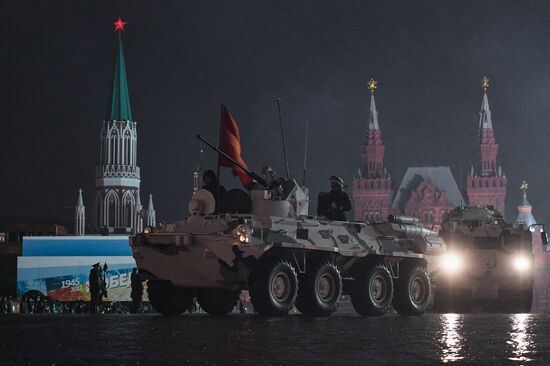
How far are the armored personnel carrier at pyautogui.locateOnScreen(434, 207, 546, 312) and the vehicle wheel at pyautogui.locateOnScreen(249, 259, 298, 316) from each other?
10.9 m

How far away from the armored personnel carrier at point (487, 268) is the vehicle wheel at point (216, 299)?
936cm

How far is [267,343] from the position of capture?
40.7ft

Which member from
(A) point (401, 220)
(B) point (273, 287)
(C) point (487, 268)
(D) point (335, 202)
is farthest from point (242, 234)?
(C) point (487, 268)

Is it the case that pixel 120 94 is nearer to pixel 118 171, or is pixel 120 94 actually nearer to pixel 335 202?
pixel 118 171

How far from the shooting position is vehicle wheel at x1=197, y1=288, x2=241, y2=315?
878 inches

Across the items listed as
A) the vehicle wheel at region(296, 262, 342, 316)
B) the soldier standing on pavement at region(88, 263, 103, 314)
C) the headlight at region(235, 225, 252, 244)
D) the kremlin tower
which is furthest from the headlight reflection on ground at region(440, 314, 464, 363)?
the kremlin tower

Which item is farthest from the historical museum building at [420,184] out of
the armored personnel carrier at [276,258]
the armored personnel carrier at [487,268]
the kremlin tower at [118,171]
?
the armored personnel carrier at [276,258]

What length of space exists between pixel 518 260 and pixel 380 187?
155130 mm

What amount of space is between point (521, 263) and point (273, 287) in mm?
13164

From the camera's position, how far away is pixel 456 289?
1203 inches

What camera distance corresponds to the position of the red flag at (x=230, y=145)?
875 inches

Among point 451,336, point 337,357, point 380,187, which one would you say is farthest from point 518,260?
point 380,187

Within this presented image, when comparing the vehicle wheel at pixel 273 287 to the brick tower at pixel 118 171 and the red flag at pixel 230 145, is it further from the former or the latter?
the brick tower at pixel 118 171

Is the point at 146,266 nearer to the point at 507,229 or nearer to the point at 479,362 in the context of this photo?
the point at 479,362
